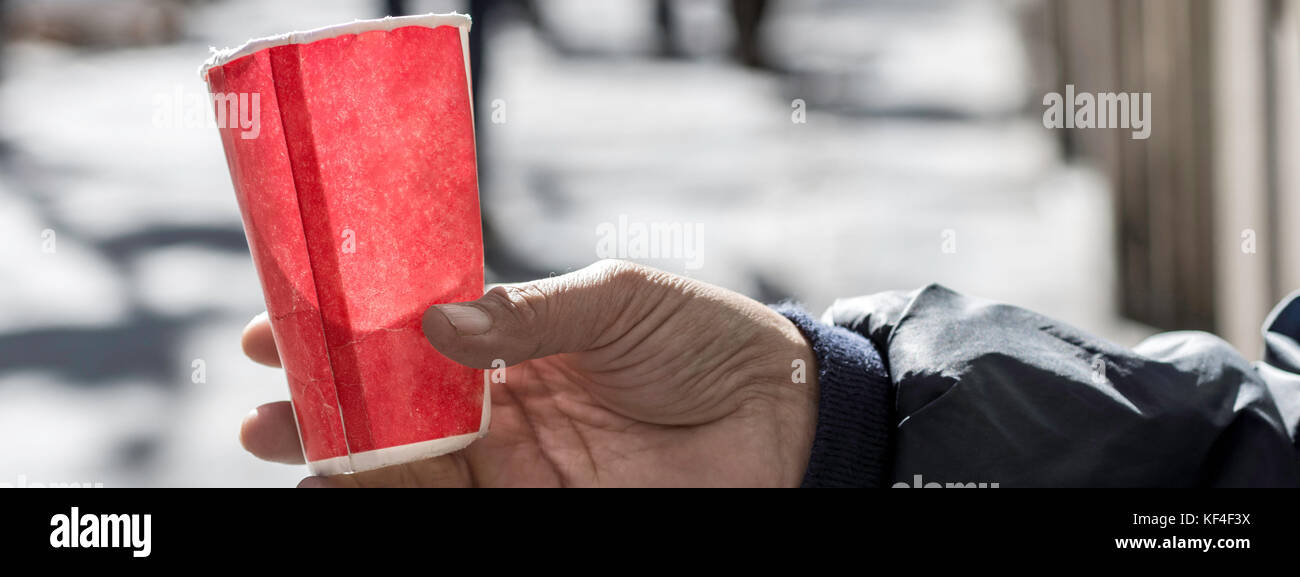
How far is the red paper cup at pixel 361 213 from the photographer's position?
0.92 meters

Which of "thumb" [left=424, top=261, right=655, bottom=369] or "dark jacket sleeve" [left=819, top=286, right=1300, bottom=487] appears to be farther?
"dark jacket sleeve" [left=819, top=286, right=1300, bottom=487]

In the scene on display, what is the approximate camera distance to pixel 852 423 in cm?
A: 121

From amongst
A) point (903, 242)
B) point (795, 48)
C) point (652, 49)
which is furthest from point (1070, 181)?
point (652, 49)

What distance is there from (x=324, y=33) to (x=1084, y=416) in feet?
3.02

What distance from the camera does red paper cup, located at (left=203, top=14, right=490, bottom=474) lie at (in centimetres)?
92

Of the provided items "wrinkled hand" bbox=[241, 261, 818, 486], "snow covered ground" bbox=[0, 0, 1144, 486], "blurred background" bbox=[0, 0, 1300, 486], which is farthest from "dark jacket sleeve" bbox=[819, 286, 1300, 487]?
"snow covered ground" bbox=[0, 0, 1144, 486]

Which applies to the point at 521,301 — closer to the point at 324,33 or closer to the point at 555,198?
the point at 324,33

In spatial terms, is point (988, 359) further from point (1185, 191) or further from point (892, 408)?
point (1185, 191)

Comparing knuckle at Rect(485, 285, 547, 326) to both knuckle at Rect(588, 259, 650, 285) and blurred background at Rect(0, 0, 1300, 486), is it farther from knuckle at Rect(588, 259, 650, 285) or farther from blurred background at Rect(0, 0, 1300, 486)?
blurred background at Rect(0, 0, 1300, 486)

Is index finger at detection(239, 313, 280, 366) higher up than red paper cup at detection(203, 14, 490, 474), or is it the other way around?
red paper cup at detection(203, 14, 490, 474)

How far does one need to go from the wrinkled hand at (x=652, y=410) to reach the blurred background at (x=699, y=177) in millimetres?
1222

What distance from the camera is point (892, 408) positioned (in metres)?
1.23

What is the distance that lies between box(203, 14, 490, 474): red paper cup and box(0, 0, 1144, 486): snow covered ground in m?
1.45

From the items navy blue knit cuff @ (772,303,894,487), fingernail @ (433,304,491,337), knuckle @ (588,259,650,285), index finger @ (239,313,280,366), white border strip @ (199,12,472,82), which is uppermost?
white border strip @ (199,12,472,82)
